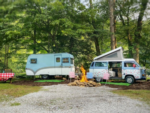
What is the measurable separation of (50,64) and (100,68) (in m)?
4.72

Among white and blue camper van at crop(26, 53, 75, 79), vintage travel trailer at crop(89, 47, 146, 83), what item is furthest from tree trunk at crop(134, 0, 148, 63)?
white and blue camper van at crop(26, 53, 75, 79)

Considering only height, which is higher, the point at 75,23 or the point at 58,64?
the point at 75,23

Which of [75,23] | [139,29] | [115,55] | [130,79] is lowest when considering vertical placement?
[130,79]

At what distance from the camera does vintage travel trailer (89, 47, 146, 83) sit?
11164 millimetres

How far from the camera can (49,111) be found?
476 centimetres

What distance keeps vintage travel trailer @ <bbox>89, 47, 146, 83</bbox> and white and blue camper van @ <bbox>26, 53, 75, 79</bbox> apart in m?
2.65

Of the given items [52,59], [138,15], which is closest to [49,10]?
[52,59]

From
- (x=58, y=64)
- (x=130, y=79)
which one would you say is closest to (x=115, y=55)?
(x=130, y=79)

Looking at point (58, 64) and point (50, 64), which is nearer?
point (58, 64)

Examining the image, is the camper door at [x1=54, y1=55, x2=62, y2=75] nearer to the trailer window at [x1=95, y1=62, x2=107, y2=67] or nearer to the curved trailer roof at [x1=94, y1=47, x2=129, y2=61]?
the trailer window at [x1=95, y1=62, x2=107, y2=67]

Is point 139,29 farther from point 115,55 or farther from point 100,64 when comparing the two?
point 100,64

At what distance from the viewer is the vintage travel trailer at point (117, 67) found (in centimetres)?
1116

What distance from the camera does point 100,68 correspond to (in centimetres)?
1216

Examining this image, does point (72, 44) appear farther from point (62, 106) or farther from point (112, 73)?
point (62, 106)
